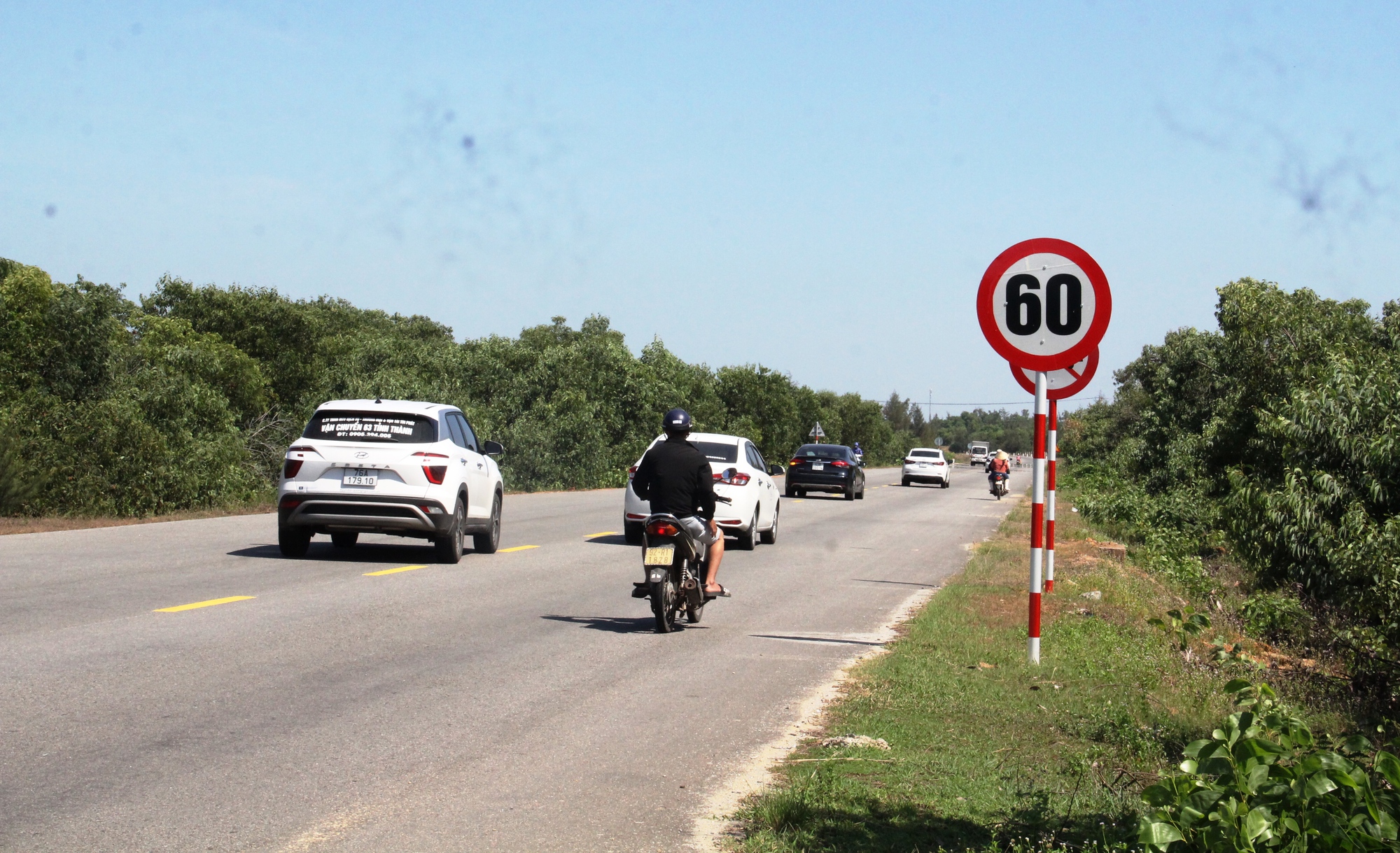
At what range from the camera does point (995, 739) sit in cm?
675

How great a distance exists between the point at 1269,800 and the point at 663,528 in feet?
24.7

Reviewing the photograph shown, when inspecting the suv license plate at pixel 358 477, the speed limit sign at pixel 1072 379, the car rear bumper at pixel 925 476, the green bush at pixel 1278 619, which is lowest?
the green bush at pixel 1278 619

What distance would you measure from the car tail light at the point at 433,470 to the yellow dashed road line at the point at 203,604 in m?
3.40

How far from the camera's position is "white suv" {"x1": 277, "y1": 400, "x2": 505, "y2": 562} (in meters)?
14.8

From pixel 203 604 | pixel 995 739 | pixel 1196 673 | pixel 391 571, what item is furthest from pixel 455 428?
pixel 995 739

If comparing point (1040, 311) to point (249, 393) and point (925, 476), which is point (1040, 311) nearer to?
point (925, 476)

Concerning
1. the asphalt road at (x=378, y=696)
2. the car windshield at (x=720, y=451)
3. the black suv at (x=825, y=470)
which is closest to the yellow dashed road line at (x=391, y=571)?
the asphalt road at (x=378, y=696)

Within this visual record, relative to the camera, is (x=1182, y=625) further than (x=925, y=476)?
No

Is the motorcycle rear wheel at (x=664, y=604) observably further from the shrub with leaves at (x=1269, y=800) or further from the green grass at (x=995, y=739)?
the shrub with leaves at (x=1269, y=800)

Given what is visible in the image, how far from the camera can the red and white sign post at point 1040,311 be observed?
8.83m

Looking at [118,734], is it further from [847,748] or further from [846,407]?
[846,407]

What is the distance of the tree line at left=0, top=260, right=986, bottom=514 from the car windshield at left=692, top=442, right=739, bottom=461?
36.1ft

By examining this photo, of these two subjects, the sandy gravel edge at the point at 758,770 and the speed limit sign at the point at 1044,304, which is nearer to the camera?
the sandy gravel edge at the point at 758,770

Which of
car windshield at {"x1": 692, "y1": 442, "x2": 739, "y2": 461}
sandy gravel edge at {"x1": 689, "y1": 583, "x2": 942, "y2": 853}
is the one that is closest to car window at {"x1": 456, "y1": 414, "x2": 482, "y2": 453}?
car windshield at {"x1": 692, "y1": 442, "x2": 739, "y2": 461}
